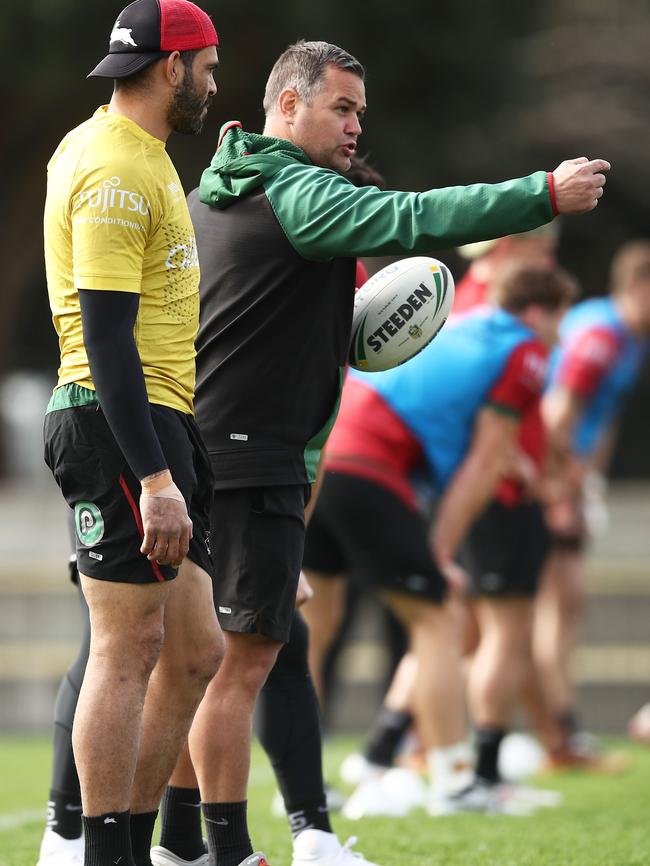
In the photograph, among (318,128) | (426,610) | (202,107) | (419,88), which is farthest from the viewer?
(419,88)

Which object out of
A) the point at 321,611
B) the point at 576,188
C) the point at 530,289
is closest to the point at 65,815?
the point at 321,611

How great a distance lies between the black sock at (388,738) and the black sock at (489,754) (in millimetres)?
567

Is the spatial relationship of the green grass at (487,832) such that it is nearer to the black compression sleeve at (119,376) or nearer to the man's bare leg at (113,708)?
the man's bare leg at (113,708)

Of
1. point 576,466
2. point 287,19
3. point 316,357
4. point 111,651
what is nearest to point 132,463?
point 111,651

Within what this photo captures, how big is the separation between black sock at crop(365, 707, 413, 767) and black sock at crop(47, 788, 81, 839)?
306 cm

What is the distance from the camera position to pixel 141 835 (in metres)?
4.18

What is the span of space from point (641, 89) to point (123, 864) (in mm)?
16465

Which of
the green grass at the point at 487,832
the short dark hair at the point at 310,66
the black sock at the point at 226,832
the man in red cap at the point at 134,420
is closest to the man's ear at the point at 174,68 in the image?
the man in red cap at the point at 134,420

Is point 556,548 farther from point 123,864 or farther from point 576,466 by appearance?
point 123,864

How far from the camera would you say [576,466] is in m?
9.20

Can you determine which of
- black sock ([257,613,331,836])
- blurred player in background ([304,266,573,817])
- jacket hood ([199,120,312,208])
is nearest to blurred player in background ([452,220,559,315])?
blurred player in background ([304,266,573,817])

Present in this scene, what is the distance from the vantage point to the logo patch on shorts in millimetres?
3934

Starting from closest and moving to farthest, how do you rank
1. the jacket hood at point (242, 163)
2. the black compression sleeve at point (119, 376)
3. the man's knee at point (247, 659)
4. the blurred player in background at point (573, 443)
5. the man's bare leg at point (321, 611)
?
the black compression sleeve at point (119, 376), the jacket hood at point (242, 163), the man's knee at point (247, 659), the man's bare leg at point (321, 611), the blurred player in background at point (573, 443)

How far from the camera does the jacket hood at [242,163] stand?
4.44 meters
